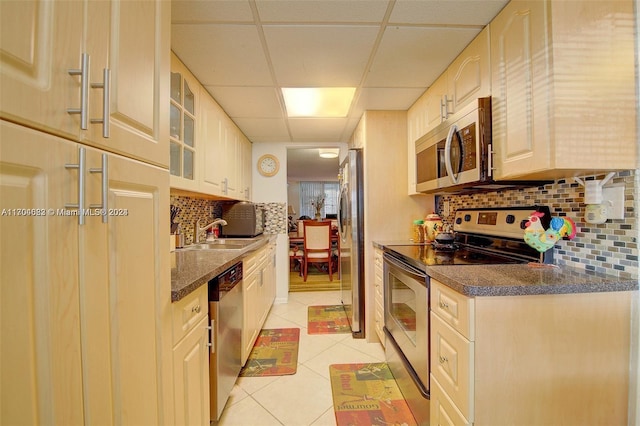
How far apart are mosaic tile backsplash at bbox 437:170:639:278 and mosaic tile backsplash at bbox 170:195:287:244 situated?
7.86ft

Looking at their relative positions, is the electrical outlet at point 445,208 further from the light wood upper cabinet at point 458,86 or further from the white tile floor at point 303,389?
the white tile floor at point 303,389

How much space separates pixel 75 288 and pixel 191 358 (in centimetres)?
72

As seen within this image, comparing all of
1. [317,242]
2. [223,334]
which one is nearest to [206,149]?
[223,334]

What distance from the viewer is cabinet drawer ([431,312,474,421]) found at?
94 cm

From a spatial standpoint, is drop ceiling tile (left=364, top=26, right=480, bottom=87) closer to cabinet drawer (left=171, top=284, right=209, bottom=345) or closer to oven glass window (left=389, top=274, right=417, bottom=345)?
oven glass window (left=389, top=274, right=417, bottom=345)

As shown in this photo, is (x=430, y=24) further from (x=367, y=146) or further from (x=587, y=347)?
(x=587, y=347)

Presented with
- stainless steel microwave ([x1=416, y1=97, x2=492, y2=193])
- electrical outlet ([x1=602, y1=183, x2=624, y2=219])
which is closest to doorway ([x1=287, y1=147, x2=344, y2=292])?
stainless steel microwave ([x1=416, y1=97, x2=492, y2=193])

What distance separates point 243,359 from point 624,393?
1906mm

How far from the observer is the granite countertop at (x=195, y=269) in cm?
100

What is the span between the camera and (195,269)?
4.20ft

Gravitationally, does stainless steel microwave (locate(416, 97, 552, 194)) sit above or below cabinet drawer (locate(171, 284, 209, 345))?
above

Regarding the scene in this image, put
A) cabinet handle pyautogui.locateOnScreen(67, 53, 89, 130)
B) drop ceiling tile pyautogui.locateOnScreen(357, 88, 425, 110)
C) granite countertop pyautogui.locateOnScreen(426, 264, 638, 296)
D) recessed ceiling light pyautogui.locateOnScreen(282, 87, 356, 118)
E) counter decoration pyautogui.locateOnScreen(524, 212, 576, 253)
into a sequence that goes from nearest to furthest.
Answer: cabinet handle pyautogui.locateOnScreen(67, 53, 89, 130)
granite countertop pyautogui.locateOnScreen(426, 264, 638, 296)
counter decoration pyautogui.locateOnScreen(524, 212, 576, 253)
drop ceiling tile pyautogui.locateOnScreen(357, 88, 425, 110)
recessed ceiling light pyautogui.locateOnScreen(282, 87, 356, 118)

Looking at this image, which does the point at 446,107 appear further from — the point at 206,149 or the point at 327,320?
the point at 327,320

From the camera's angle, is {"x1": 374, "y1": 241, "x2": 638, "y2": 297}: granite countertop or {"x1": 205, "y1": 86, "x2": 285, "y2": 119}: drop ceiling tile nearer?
{"x1": 374, "y1": 241, "x2": 638, "y2": 297}: granite countertop
